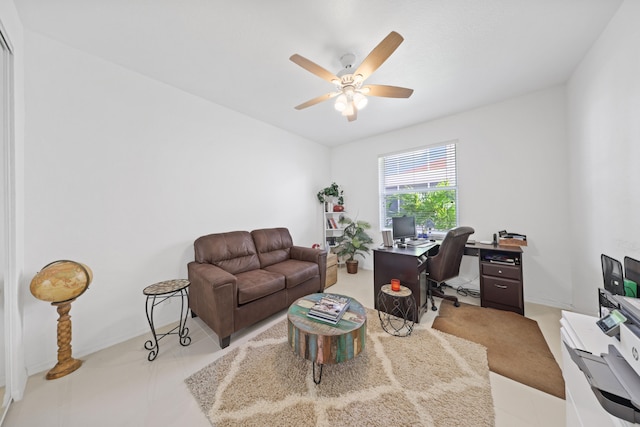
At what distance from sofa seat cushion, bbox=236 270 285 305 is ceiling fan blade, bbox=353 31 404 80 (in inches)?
88.0

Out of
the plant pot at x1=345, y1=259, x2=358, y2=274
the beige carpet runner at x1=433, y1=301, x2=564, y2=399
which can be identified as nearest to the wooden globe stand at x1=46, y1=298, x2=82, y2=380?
the beige carpet runner at x1=433, y1=301, x2=564, y2=399

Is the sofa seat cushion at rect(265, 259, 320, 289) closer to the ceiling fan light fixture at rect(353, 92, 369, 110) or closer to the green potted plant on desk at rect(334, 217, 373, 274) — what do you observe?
the green potted plant on desk at rect(334, 217, 373, 274)

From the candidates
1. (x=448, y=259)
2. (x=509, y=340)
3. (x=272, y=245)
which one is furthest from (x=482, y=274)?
(x=272, y=245)

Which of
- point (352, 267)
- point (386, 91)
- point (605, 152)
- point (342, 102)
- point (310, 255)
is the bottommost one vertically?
point (352, 267)

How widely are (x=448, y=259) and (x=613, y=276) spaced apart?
4.12ft

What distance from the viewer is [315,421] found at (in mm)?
1268

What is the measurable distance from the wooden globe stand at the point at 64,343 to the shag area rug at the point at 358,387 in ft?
3.37

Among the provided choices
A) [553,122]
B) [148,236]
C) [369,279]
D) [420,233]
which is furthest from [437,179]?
[148,236]

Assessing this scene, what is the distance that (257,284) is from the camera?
2.22 metres

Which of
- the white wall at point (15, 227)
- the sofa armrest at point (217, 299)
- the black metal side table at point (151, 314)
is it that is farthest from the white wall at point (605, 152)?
the white wall at point (15, 227)

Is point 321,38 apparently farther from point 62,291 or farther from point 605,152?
point 62,291

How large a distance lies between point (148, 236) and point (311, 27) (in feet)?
8.47

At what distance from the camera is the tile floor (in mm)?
1291

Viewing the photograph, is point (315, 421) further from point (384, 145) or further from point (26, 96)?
point (384, 145)
